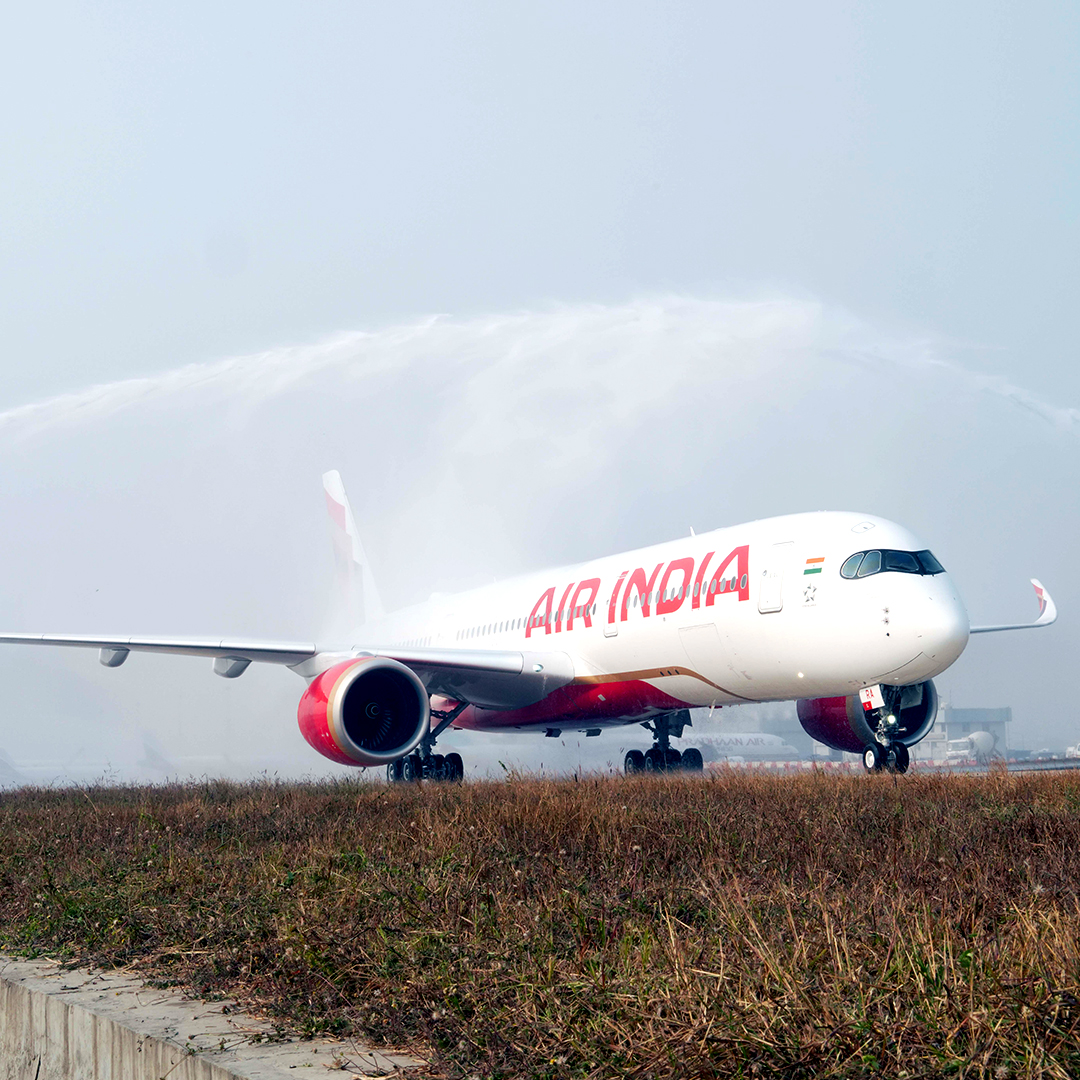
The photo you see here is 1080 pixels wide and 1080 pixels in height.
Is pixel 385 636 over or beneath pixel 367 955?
over

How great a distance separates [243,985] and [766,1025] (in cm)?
221

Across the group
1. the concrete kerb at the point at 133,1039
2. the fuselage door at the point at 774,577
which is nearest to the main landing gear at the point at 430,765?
the fuselage door at the point at 774,577

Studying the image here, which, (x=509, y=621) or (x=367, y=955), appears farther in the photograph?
(x=509, y=621)

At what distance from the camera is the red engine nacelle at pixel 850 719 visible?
1580cm

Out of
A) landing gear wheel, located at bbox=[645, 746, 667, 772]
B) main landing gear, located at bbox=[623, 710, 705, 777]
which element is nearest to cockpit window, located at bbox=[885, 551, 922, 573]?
main landing gear, located at bbox=[623, 710, 705, 777]

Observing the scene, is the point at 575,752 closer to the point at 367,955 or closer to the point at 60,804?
the point at 60,804

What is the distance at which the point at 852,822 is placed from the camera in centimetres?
679

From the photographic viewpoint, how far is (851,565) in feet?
43.9

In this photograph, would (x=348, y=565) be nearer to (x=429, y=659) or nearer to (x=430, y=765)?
(x=430, y=765)

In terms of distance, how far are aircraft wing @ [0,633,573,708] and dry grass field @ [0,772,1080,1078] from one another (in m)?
8.75

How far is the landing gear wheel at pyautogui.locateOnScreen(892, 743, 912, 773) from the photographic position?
43.5 feet

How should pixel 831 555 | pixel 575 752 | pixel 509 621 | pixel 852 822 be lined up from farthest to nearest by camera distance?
pixel 575 752 < pixel 509 621 < pixel 831 555 < pixel 852 822

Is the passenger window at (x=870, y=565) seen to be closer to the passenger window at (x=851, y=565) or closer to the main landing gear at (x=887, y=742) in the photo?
the passenger window at (x=851, y=565)

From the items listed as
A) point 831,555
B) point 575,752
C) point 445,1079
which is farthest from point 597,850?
point 575,752
